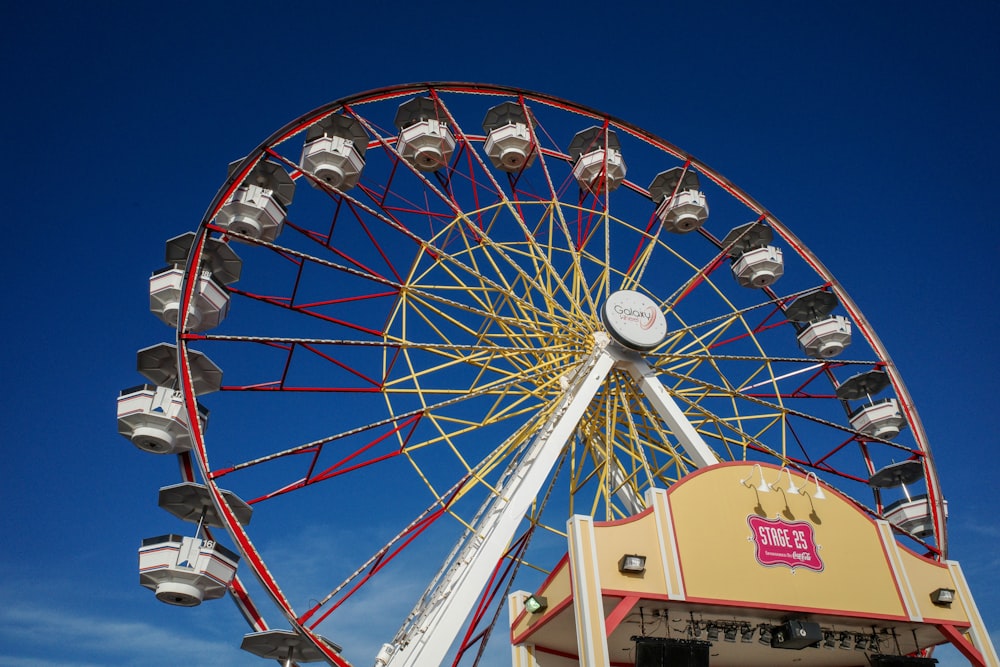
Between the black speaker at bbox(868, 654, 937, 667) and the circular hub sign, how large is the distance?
5.94 metres

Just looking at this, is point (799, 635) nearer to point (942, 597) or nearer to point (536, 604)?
point (942, 597)

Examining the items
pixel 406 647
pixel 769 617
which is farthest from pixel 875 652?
pixel 406 647

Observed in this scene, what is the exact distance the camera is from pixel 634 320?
13523mm

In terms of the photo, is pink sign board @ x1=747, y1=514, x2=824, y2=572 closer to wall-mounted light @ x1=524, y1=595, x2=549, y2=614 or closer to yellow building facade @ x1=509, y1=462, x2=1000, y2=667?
yellow building facade @ x1=509, y1=462, x2=1000, y2=667

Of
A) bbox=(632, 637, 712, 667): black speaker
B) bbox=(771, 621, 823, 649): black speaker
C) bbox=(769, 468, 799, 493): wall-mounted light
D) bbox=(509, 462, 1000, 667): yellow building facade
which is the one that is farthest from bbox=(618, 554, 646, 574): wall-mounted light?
bbox=(769, 468, 799, 493): wall-mounted light

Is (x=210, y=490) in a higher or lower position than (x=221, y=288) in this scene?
lower

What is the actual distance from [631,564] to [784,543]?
110 inches

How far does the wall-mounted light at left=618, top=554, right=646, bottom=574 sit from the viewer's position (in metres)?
9.84

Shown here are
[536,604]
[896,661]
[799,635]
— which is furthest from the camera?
[896,661]

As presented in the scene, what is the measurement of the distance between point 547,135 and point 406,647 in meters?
11.1

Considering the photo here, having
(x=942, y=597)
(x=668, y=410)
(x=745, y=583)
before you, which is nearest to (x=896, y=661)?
(x=942, y=597)

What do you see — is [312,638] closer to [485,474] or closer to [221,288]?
[485,474]

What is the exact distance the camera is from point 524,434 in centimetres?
1378

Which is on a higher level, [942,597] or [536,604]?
[942,597]
